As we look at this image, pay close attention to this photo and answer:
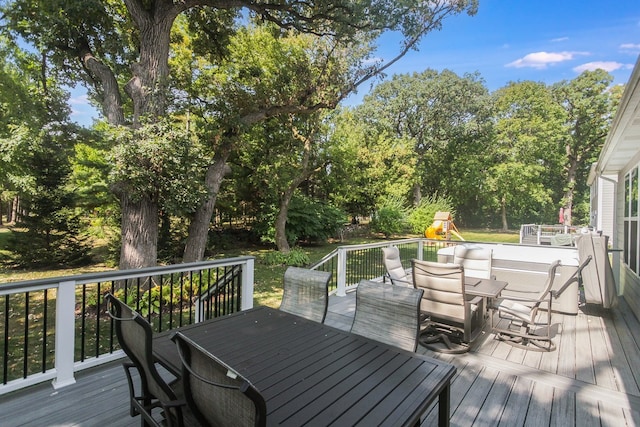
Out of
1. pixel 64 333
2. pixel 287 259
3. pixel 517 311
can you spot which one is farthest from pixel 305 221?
pixel 64 333

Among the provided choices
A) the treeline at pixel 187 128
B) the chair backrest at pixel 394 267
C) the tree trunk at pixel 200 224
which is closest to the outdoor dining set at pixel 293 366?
the chair backrest at pixel 394 267

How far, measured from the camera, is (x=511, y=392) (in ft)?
8.61

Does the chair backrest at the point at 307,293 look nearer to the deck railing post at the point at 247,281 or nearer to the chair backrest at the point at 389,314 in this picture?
the chair backrest at the point at 389,314

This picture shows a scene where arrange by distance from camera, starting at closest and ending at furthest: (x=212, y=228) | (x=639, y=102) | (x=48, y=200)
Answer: (x=639, y=102) < (x=48, y=200) < (x=212, y=228)

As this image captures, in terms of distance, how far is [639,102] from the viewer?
2.74 meters

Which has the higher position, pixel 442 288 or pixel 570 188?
pixel 570 188

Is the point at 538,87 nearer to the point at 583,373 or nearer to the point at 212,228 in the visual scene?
the point at 212,228

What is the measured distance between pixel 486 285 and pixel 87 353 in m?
5.54

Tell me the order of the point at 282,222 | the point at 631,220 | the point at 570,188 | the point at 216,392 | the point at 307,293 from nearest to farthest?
the point at 216,392, the point at 307,293, the point at 631,220, the point at 282,222, the point at 570,188

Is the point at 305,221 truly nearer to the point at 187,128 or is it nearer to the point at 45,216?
the point at 187,128

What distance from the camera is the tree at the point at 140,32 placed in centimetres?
614

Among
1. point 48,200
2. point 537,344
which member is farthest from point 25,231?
point 537,344

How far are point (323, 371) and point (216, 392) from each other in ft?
2.14

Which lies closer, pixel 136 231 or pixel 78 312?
pixel 78 312
